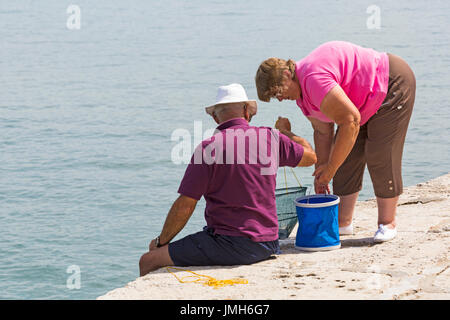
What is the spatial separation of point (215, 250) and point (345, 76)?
4.58 ft

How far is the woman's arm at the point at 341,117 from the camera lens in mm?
4641

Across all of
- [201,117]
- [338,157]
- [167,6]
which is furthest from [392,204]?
[167,6]

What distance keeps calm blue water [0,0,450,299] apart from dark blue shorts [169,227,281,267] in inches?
136

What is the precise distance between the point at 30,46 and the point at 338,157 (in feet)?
77.3

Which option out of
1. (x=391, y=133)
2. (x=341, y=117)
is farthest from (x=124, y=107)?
(x=341, y=117)

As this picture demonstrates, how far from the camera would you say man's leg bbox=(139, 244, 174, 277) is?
480 centimetres

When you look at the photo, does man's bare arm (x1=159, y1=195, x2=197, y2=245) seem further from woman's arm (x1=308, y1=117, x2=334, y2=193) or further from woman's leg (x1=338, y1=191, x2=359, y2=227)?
woman's leg (x1=338, y1=191, x2=359, y2=227)

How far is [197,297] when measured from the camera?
4207 mm

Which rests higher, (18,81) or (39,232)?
(18,81)

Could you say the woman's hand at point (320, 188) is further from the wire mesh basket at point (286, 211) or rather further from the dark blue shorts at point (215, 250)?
the dark blue shorts at point (215, 250)

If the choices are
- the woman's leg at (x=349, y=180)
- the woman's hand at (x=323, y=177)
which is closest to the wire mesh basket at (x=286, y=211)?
the woman's leg at (x=349, y=180)

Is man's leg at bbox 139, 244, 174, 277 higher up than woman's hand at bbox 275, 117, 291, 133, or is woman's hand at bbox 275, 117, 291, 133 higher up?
woman's hand at bbox 275, 117, 291, 133

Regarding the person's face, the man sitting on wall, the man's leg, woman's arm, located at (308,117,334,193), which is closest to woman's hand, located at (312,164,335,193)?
woman's arm, located at (308,117,334,193)

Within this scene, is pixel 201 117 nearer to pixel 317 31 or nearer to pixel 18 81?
pixel 18 81
